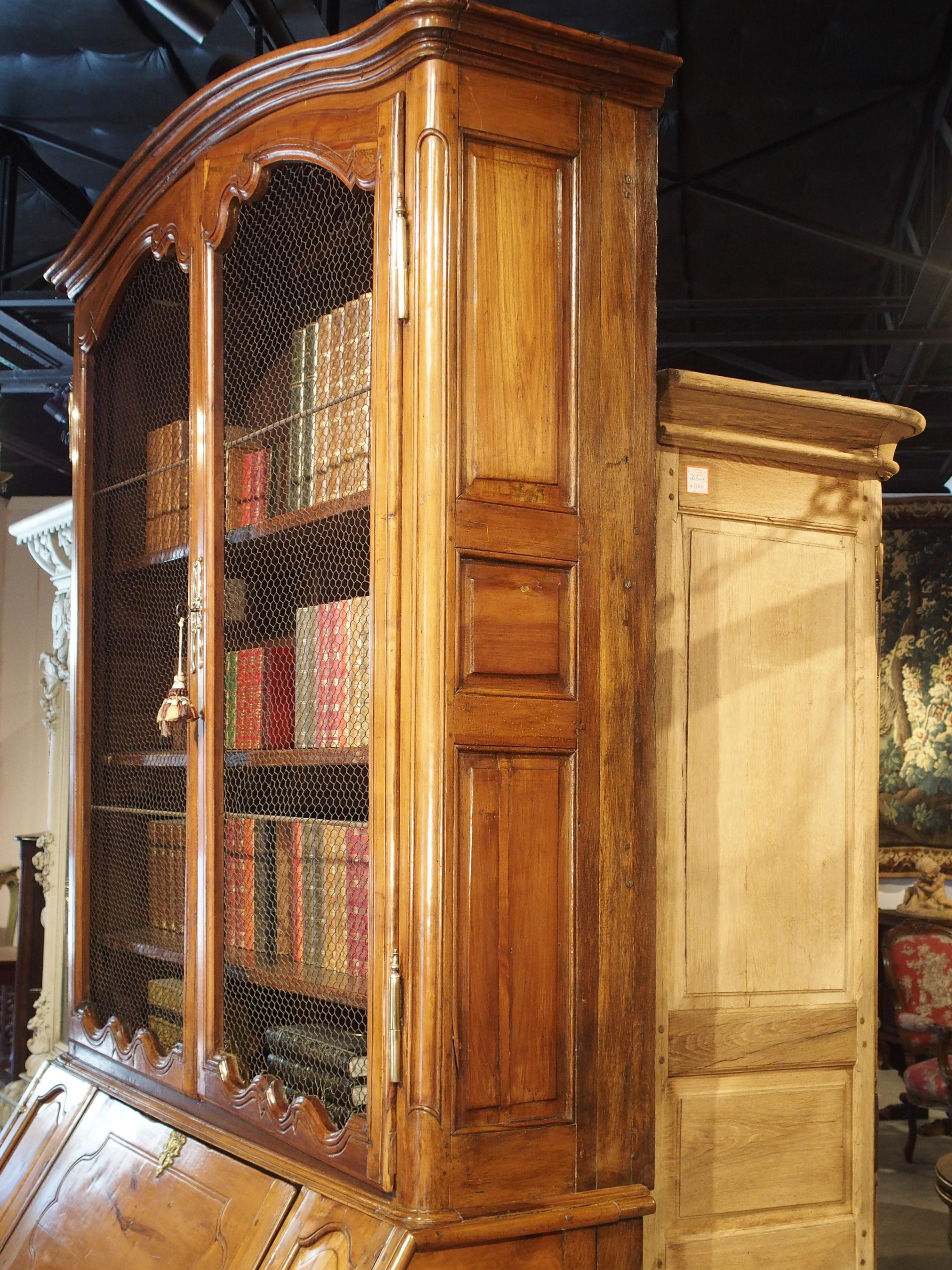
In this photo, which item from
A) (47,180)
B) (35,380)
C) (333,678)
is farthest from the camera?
(35,380)

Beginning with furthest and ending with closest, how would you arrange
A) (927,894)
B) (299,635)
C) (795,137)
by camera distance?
(927,894)
(795,137)
(299,635)

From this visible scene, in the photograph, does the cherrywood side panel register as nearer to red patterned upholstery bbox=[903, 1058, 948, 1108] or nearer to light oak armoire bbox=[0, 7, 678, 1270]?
light oak armoire bbox=[0, 7, 678, 1270]

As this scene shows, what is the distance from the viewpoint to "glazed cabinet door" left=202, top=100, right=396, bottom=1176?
1970mm

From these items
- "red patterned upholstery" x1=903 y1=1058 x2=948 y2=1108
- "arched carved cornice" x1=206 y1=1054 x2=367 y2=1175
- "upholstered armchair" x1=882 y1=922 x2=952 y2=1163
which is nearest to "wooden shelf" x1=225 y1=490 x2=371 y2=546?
"arched carved cornice" x1=206 y1=1054 x2=367 y2=1175

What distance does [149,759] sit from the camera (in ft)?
8.54

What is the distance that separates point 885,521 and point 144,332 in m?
5.48

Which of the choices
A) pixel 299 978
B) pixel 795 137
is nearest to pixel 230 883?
pixel 299 978

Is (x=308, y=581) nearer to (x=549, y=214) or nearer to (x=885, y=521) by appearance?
(x=549, y=214)

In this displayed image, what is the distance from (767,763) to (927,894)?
438cm

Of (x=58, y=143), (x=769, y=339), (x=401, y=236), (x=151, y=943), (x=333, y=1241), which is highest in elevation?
(x=58, y=143)

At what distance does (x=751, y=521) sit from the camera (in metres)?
2.31

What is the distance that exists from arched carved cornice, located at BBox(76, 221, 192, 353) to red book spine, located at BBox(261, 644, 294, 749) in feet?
2.55

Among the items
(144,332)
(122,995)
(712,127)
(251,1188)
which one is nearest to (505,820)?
(251,1188)

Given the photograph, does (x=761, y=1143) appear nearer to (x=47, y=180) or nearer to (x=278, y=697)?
(x=278, y=697)
